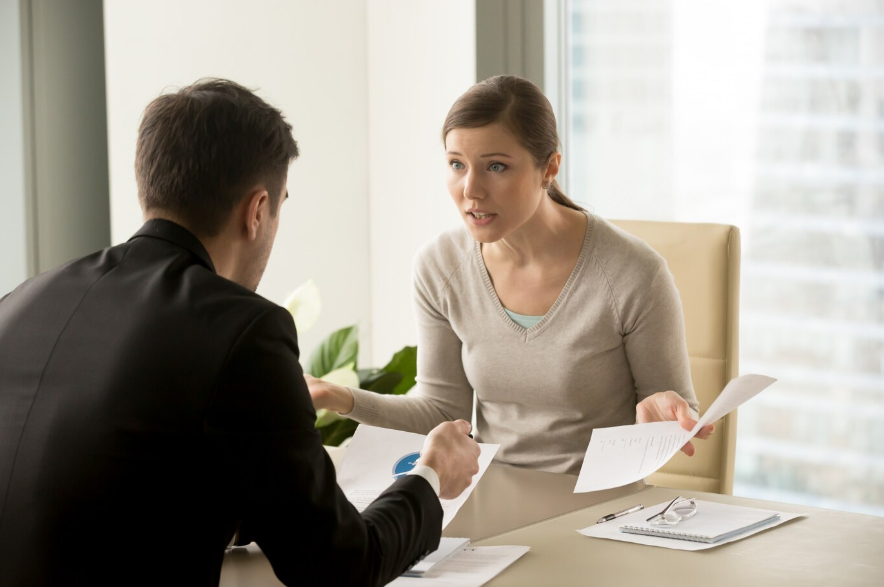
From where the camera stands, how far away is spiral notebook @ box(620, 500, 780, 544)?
1.30 meters

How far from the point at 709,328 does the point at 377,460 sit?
808mm

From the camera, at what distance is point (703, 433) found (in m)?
1.41

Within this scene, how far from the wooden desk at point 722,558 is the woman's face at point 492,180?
0.69 metres

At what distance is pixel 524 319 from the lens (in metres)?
1.99

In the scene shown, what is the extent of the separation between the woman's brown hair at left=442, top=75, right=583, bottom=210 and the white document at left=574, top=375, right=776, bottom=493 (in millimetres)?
667

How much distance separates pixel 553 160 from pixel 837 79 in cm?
107

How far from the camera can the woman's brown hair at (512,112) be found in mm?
1912

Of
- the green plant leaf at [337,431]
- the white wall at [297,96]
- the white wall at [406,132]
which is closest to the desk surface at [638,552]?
the green plant leaf at [337,431]

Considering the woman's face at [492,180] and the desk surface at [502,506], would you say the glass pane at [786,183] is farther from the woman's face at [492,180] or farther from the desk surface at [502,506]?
the desk surface at [502,506]

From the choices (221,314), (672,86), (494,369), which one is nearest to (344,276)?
(672,86)

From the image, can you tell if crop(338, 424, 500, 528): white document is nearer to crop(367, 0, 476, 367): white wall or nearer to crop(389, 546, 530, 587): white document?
crop(389, 546, 530, 587): white document

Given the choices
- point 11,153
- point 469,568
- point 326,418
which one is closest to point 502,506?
point 469,568

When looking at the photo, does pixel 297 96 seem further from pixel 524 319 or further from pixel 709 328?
pixel 709 328

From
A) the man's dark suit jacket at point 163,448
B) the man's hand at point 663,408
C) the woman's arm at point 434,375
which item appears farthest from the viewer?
the woman's arm at point 434,375
